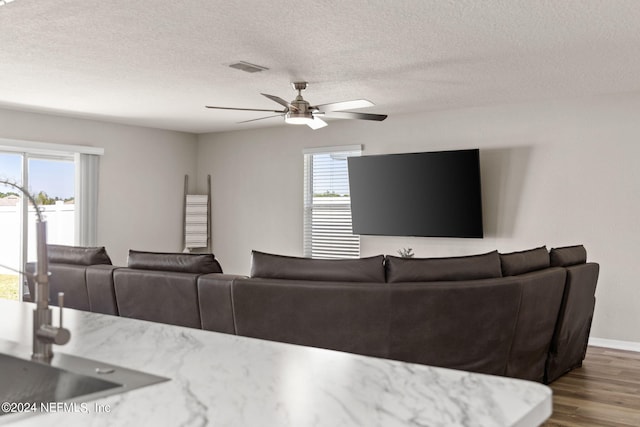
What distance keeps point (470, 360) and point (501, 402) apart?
2540mm

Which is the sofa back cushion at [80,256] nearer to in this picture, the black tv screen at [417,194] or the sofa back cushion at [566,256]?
the sofa back cushion at [566,256]

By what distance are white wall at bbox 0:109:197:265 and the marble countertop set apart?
20.7 ft

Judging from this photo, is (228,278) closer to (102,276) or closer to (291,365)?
(102,276)

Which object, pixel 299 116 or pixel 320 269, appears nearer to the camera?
pixel 320 269

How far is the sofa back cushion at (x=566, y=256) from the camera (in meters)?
4.36

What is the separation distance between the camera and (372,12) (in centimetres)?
347

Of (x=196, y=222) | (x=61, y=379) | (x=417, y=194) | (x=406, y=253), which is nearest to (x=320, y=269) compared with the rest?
(x=61, y=379)

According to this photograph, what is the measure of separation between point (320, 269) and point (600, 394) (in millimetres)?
2100

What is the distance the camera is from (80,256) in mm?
4461

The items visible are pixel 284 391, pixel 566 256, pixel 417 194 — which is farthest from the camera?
pixel 417 194

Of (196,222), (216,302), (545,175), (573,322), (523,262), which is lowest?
(573,322)

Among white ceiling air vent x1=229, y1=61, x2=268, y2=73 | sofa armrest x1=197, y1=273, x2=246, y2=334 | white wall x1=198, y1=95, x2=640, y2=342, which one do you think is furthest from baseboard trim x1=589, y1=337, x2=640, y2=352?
white ceiling air vent x1=229, y1=61, x2=268, y2=73

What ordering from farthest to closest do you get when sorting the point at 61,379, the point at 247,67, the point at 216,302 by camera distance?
1. the point at 247,67
2. the point at 216,302
3. the point at 61,379

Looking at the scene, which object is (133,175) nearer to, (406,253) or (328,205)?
(328,205)
